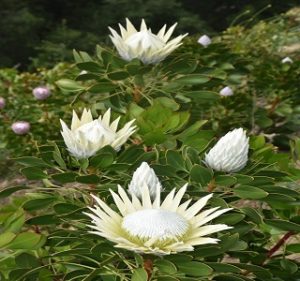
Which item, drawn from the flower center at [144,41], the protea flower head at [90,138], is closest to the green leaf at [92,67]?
the flower center at [144,41]

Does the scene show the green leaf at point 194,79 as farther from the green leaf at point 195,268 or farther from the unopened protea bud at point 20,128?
the unopened protea bud at point 20,128

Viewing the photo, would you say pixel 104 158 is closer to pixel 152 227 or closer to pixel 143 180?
pixel 143 180

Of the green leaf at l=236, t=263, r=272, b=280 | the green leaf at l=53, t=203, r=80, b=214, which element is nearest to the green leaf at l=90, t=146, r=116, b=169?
the green leaf at l=53, t=203, r=80, b=214

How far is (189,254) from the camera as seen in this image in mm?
1225

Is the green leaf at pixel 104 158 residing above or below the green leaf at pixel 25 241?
above

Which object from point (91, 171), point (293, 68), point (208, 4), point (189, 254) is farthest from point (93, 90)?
point (208, 4)

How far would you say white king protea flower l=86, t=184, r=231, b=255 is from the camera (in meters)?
1.16

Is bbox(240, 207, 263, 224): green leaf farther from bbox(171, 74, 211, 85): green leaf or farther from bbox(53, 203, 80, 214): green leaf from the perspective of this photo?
bbox(171, 74, 211, 85): green leaf

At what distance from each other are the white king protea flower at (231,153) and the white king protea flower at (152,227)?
6.1 inches

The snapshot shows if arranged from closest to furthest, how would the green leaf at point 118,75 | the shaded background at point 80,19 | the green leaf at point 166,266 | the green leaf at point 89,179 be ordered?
1. the green leaf at point 166,266
2. the green leaf at point 89,179
3. the green leaf at point 118,75
4. the shaded background at point 80,19

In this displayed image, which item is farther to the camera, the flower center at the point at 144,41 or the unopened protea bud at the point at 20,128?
the unopened protea bud at the point at 20,128

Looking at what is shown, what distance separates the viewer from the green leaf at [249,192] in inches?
52.9

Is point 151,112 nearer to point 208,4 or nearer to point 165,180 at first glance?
point 165,180

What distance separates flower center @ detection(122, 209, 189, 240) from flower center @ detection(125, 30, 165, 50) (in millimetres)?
731
